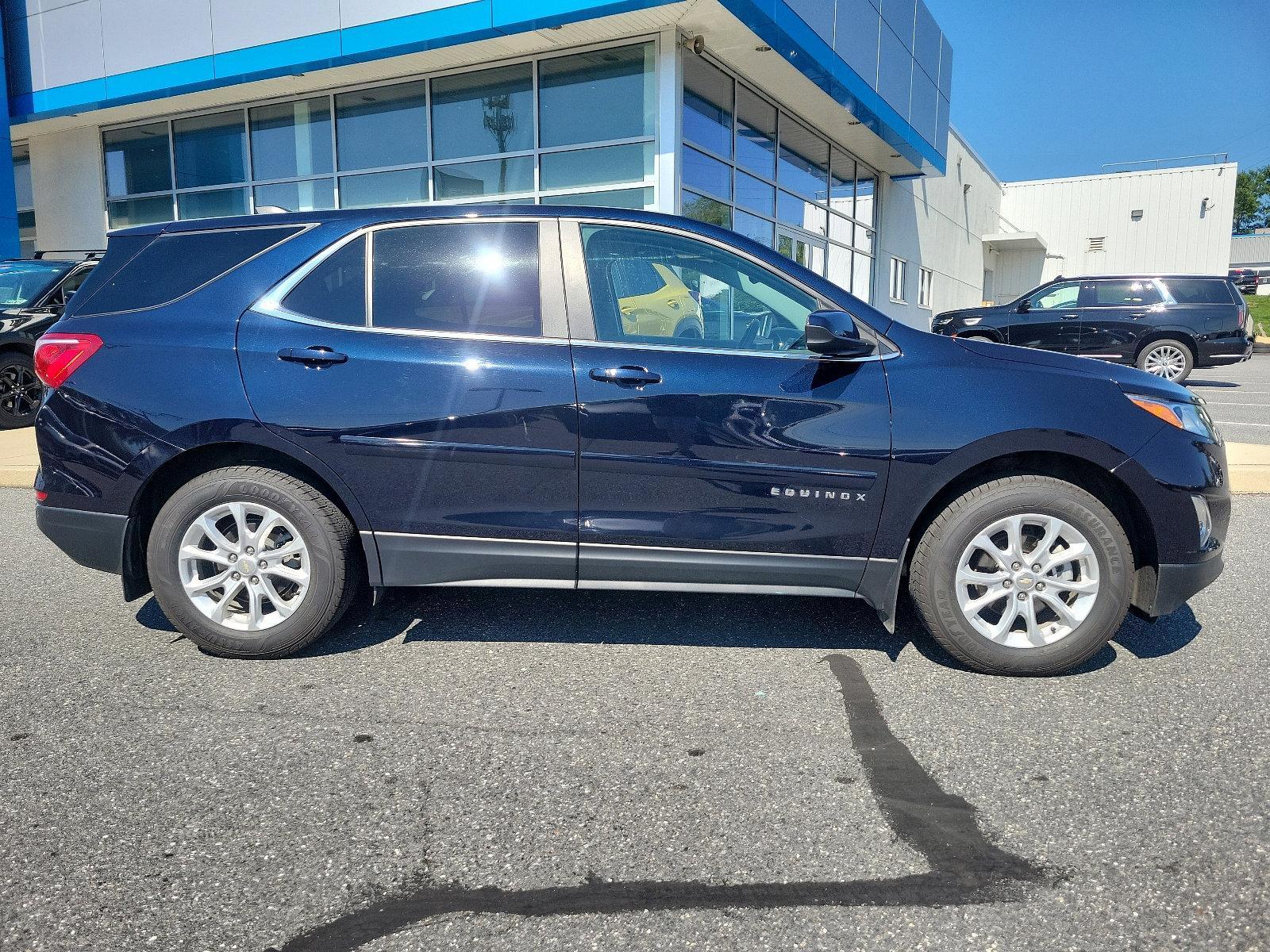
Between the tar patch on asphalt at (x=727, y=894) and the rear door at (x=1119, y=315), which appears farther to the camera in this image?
the rear door at (x=1119, y=315)

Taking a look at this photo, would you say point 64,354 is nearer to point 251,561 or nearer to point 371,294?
point 251,561

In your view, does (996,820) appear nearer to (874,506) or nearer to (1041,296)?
(874,506)

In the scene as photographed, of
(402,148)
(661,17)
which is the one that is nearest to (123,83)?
(402,148)

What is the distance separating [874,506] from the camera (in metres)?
3.21

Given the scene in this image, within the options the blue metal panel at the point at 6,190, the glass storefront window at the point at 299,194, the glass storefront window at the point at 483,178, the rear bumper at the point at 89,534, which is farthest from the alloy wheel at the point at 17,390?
the blue metal panel at the point at 6,190

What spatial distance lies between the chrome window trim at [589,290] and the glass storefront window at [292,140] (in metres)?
11.2

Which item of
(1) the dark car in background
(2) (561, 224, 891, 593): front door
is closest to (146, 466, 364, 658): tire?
(2) (561, 224, 891, 593): front door

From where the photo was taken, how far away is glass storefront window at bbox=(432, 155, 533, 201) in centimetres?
1157

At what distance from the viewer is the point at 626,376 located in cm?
319

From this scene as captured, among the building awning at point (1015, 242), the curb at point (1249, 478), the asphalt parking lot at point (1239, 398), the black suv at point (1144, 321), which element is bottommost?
the curb at point (1249, 478)

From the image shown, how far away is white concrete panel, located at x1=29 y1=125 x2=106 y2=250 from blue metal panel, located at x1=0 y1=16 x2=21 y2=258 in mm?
1037

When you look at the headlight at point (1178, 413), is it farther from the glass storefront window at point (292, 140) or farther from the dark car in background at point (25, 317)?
the glass storefront window at point (292, 140)

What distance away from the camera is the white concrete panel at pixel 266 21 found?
1116 centimetres

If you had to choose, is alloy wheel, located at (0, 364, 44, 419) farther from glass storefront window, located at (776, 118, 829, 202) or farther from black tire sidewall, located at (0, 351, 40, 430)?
glass storefront window, located at (776, 118, 829, 202)
